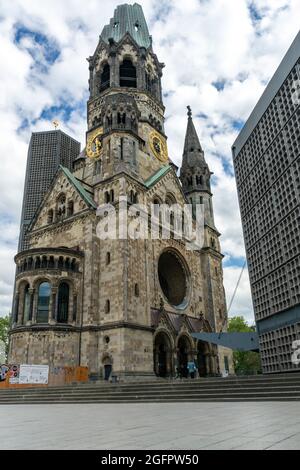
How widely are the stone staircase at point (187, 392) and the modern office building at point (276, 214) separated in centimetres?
523

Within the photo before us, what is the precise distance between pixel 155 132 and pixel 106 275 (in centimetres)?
2287

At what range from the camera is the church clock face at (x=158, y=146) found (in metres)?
45.9

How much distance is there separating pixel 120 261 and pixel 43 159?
3893 centimetres

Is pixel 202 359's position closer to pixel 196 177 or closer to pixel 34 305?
pixel 34 305

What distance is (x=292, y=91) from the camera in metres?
21.3

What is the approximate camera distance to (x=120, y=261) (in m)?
31.7

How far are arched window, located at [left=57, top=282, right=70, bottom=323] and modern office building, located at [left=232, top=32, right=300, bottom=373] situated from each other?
15.9m

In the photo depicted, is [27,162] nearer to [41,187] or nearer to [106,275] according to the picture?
[41,187]

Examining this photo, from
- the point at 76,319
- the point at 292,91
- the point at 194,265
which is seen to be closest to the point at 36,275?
the point at 76,319

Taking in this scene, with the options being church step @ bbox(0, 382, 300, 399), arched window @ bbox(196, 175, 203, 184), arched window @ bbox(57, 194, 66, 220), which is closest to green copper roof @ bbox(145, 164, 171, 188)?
arched window @ bbox(196, 175, 203, 184)

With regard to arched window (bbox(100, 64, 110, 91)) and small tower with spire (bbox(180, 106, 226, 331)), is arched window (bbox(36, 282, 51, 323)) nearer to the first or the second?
small tower with spire (bbox(180, 106, 226, 331))

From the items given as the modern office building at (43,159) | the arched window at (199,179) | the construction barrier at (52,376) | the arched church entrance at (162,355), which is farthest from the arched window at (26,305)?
the arched window at (199,179)

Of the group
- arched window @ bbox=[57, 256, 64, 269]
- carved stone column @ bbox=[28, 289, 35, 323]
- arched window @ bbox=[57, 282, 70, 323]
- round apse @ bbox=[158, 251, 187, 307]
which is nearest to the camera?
carved stone column @ bbox=[28, 289, 35, 323]

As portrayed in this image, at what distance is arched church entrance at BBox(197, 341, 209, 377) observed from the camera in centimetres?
3919
